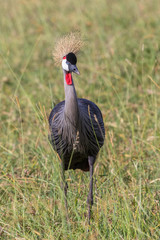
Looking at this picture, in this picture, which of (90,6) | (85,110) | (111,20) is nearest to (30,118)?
(85,110)

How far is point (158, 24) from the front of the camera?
6.20m

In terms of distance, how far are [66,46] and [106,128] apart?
110 centimetres

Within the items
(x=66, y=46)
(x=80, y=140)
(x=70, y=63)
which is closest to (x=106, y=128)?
(x=80, y=140)

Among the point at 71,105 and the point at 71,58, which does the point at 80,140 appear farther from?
the point at 71,58

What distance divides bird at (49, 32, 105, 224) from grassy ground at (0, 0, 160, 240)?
102mm

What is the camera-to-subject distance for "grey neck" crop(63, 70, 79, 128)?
9.89ft

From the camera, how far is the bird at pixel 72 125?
3.03 meters

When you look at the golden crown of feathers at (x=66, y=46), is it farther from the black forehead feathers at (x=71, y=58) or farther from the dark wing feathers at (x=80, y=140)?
the dark wing feathers at (x=80, y=140)

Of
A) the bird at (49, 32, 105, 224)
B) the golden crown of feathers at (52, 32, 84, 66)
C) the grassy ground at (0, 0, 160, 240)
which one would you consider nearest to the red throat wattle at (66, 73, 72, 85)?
the bird at (49, 32, 105, 224)

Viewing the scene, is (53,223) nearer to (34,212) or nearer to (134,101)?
(34,212)

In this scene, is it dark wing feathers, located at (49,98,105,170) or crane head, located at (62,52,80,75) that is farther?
dark wing feathers, located at (49,98,105,170)

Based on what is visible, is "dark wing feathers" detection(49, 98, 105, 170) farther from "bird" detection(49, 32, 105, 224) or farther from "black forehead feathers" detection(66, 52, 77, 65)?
"black forehead feathers" detection(66, 52, 77, 65)

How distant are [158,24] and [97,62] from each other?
46.9 inches

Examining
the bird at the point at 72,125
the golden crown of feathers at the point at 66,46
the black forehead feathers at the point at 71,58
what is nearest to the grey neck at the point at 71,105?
the bird at the point at 72,125
